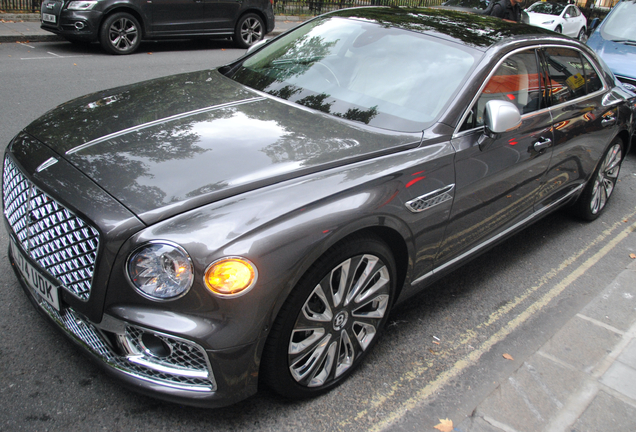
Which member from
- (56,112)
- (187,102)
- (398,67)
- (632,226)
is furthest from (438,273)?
(632,226)

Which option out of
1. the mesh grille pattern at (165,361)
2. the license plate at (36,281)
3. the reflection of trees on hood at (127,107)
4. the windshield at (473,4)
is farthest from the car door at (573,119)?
the windshield at (473,4)

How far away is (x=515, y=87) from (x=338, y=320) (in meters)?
1.98

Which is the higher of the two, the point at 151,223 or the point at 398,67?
the point at 398,67

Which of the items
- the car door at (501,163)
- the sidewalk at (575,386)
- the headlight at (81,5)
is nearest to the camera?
the sidewalk at (575,386)

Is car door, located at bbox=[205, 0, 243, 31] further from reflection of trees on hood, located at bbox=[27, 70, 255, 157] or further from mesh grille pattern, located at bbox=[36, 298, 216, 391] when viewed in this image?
mesh grille pattern, located at bbox=[36, 298, 216, 391]

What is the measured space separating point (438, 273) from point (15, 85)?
662 cm

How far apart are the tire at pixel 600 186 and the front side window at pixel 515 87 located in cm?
146

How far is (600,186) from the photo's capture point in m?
4.93

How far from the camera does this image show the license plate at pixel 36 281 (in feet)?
7.39

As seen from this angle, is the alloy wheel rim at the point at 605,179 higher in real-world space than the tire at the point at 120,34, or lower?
lower

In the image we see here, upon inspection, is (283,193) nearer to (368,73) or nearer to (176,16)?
(368,73)

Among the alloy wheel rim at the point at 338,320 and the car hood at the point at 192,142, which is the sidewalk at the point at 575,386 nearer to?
the alloy wheel rim at the point at 338,320

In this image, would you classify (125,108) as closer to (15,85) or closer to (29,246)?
(29,246)

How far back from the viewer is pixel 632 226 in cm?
509
